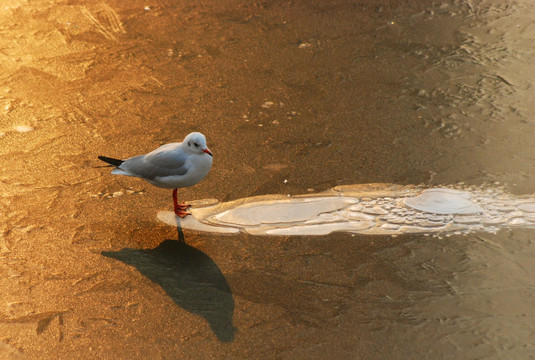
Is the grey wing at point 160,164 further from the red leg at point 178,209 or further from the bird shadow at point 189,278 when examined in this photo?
the bird shadow at point 189,278

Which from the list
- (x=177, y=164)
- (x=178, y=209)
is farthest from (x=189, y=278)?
(x=177, y=164)

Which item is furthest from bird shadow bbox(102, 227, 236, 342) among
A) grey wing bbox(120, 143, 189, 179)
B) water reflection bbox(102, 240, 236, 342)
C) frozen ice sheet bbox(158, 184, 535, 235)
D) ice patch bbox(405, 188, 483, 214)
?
ice patch bbox(405, 188, 483, 214)

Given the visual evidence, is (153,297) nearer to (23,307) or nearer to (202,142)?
(23,307)

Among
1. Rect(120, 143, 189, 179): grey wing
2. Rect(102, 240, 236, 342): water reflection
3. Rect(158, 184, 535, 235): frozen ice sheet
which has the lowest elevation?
Rect(102, 240, 236, 342): water reflection

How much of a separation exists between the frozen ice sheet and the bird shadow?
0.85 feet

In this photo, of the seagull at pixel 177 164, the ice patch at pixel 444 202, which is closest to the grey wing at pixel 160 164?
the seagull at pixel 177 164

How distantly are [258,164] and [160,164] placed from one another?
86cm

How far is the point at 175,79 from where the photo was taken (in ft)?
17.2

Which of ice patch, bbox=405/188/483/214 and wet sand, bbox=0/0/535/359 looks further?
ice patch, bbox=405/188/483/214

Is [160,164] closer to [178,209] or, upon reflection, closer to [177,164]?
[177,164]

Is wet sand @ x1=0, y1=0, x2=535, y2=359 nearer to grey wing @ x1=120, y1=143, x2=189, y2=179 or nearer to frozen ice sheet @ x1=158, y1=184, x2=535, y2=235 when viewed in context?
frozen ice sheet @ x1=158, y1=184, x2=535, y2=235

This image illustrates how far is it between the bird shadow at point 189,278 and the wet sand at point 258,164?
0.6 inches

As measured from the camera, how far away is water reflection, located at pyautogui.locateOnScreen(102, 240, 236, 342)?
3033 millimetres

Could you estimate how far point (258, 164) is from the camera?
4230 mm
